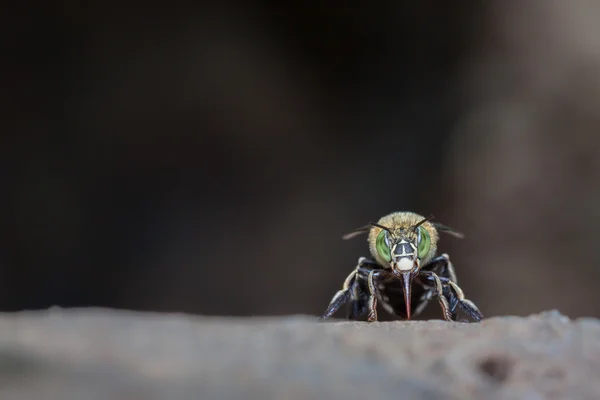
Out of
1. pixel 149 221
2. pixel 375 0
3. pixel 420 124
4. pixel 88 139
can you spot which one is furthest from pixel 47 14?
pixel 420 124

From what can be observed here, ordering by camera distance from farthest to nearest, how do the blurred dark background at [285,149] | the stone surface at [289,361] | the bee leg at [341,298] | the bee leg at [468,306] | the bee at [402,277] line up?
the blurred dark background at [285,149] → the bee leg at [341,298] → the bee at [402,277] → the bee leg at [468,306] → the stone surface at [289,361]

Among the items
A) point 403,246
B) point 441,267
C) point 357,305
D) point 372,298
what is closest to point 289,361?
point 372,298

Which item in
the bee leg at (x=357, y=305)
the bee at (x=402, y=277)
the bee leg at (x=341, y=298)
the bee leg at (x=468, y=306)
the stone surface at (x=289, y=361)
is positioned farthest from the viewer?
the bee leg at (x=357, y=305)

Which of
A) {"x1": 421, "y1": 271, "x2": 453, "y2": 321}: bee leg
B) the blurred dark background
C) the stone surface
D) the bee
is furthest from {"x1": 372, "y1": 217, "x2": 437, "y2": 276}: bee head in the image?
the blurred dark background

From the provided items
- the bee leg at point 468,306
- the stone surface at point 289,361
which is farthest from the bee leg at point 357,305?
the stone surface at point 289,361

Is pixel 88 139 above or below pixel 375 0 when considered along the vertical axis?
below

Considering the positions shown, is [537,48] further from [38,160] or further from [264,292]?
[38,160]

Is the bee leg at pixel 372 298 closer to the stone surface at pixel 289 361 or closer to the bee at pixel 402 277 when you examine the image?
the bee at pixel 402 277
